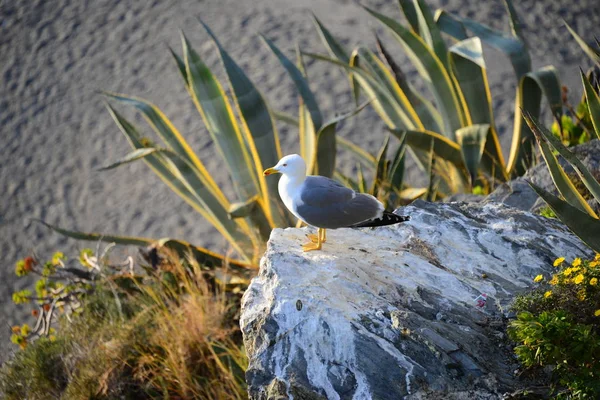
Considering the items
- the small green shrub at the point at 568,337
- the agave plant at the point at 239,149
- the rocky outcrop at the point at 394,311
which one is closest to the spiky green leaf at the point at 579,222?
the small green shrub at the point at 568,337

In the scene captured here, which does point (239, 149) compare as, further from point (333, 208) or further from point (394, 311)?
point (394, 311)

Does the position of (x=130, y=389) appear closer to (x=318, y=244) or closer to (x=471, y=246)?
(x=318, y=244)

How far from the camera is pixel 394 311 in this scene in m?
2.31

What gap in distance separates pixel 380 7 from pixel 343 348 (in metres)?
5.93

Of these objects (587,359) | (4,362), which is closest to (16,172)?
(4,362)

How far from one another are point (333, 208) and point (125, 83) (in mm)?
5197

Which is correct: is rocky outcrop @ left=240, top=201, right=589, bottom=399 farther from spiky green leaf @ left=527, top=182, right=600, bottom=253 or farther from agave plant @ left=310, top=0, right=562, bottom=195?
agave plant @ left=310, top=0, right=562, bottom=195

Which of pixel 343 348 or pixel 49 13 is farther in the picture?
pixel 49 13

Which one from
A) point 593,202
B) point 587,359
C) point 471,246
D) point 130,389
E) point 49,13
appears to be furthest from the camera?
point 49,13

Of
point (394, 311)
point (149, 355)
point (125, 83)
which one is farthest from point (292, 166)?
point (125, 83)

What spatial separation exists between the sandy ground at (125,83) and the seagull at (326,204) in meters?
3.25

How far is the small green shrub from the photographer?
210 cm

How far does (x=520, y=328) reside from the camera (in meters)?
2.17

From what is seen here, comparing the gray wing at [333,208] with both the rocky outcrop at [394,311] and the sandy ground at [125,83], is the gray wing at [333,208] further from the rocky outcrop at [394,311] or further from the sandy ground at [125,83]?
the sandy ground at [125,83]
